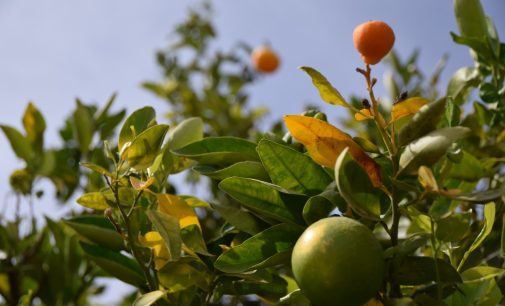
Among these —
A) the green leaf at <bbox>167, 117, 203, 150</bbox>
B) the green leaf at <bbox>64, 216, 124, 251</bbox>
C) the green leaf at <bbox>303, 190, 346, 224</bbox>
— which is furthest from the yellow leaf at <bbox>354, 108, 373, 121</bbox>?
the green leaf at <bbox>64, 216, 124, 251</bbox>

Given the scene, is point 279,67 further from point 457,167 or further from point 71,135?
point 457,167

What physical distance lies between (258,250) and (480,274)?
1.30 feet

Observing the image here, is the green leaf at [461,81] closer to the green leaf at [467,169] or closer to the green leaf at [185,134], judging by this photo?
the green leaf at [467,169]

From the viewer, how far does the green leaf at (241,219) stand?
1172 mm

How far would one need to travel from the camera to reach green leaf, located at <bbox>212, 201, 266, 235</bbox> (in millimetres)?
1172

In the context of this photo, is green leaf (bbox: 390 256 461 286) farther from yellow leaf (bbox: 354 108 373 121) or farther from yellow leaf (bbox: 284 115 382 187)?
yellow leaf (bbox: 354 108 373 121)

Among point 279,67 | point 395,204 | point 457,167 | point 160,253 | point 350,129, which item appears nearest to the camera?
point 395,204

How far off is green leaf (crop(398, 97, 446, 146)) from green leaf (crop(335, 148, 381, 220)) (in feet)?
0.28

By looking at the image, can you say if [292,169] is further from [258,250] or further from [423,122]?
[423,122]

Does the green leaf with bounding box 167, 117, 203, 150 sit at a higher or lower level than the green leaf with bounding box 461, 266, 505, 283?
higher

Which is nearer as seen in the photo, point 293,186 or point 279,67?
point 293,186

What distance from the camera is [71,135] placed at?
2701 millimetres

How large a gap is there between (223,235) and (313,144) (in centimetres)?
35

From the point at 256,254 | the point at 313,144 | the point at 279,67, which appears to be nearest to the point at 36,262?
the point at 256,254
